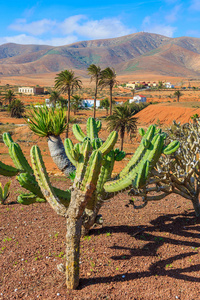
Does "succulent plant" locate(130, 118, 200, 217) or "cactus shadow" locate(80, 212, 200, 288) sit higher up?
"succulent plant" locate(130, 118, 200, 217)

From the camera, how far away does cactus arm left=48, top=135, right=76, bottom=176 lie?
701 cm

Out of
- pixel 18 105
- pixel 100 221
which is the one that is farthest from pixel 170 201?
pixel 18 105

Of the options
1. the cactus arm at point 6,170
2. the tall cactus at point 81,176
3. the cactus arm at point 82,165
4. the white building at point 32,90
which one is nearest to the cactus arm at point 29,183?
the tall cactus at point 81,176

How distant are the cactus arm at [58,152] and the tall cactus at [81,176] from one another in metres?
0.03

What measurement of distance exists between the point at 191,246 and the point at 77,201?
3.68m

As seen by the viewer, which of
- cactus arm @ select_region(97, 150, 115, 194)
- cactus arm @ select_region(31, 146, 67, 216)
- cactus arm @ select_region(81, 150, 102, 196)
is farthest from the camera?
cactus arm @ select_region(97, 150, 115, 194)

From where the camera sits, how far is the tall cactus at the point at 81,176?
4.70m

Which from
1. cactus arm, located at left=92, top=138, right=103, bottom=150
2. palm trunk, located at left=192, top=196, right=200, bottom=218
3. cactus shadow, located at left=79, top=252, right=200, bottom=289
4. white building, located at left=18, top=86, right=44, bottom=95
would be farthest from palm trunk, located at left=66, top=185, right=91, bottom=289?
white building, located at left=18, top=86, right=44, bottom=95

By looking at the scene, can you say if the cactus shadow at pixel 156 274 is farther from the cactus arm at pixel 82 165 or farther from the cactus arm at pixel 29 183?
the cactus arm at pixel 82 165

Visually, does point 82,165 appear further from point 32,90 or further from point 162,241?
point 32,90

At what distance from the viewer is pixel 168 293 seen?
5070mm

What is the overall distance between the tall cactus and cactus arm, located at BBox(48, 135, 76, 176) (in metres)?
0.03

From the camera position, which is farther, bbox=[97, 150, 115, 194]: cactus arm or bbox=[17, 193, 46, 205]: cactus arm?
bbox=[97, 150, 115, 194]: cactus arm

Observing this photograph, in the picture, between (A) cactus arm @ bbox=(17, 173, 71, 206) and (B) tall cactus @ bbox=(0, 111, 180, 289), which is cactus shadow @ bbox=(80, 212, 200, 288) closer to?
(B) tall cactus @ bbox=(0, 111, 180, 289)
